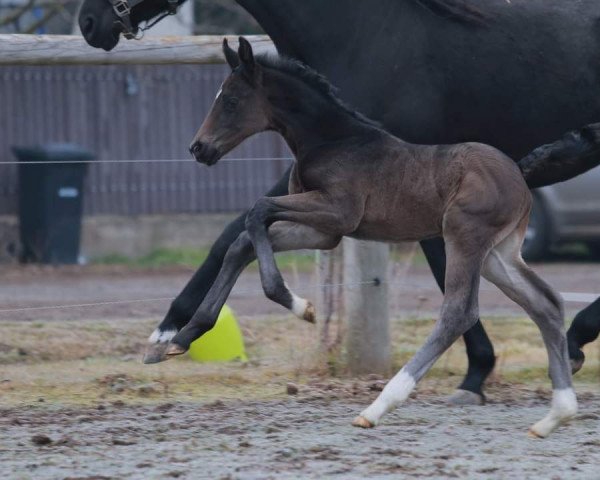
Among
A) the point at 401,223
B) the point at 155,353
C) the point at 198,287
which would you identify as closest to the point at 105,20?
the point at 198,287

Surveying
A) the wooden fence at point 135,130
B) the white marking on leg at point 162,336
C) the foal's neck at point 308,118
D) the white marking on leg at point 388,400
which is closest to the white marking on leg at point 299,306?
the white marking on leg at point 388,400

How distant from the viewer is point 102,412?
605 cm

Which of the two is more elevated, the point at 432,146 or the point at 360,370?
the point at 432,146

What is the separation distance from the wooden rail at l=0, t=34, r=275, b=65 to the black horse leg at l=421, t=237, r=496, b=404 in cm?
144

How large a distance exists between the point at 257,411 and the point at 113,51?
2.19 meters

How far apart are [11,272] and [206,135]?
8.04 m

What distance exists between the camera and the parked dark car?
534 inches

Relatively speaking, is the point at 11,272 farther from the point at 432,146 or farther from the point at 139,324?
the point at 432,146

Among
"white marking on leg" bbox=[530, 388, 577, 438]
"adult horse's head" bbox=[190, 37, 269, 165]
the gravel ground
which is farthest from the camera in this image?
"adult horse's head" bbox=[190, 37, 269, 165]

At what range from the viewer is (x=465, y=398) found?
6363mm

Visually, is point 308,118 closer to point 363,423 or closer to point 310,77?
point 310,77

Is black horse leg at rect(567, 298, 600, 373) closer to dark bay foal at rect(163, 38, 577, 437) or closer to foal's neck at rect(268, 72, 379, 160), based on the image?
dark bay foal at rect(163, 38, 577, 437)

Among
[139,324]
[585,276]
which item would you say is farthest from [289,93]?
[585,276]

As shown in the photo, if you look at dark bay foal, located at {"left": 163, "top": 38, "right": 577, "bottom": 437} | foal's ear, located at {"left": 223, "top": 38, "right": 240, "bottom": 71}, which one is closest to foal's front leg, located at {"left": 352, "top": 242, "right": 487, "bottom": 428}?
dark bay foal, located at {"left": 163, "top": 38, "right": 577, "bottom": 437}
